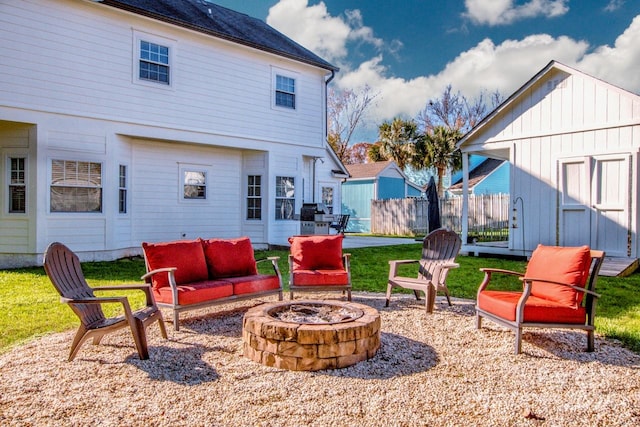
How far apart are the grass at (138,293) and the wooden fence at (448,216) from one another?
542cm

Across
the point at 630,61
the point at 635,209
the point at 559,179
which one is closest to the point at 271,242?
the point at 559,179

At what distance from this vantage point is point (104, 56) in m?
10.5

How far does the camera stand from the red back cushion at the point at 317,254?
22.9ft

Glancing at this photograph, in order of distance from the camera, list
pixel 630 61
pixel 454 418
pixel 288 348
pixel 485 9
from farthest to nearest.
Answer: pixel 485 9 → pixel 630 61 → pixel 288 348 → pixel 454 418

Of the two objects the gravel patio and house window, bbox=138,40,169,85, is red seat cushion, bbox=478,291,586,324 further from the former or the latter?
Answer: house window, bbox=138,40,169,85

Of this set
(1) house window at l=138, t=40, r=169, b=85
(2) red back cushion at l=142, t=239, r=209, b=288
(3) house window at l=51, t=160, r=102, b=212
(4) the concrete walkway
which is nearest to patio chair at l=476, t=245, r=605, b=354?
(2) red back cushion at l=142, t=239, r=209, b=288

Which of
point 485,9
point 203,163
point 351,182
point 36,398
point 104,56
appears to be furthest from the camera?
point 351,182

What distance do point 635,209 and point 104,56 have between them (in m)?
12.0

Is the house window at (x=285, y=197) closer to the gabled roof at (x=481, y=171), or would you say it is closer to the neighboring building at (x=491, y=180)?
the neighboring building at (x=491, y=180)

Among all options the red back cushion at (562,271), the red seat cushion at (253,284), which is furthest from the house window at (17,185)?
the red back cushion at (562,271)

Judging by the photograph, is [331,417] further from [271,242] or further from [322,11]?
[322,11]

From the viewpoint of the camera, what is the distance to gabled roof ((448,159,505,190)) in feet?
81.5

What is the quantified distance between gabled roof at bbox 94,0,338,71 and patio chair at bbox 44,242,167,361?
8086 mm

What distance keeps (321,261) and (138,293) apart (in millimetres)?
2999
